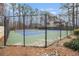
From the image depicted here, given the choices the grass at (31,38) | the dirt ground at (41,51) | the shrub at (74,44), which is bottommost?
the dirt ground at (41,51)

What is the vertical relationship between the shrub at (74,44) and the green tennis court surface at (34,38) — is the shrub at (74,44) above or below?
below

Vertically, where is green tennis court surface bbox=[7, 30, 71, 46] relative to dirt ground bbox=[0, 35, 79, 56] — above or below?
above

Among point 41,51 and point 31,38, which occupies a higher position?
point 31,38

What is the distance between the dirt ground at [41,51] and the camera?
140 inches

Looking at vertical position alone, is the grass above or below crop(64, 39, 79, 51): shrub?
above

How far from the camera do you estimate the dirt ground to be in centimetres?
356

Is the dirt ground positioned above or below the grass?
below

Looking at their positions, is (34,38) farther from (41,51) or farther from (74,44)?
(74,44)

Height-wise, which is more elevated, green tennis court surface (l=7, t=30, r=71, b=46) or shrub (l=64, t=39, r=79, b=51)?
green tennis court surface (l=7, t=30, r=71, b=46)

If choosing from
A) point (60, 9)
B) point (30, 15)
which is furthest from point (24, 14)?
point (60, 9)

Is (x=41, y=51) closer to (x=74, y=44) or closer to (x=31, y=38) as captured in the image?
(x=31, y=38)

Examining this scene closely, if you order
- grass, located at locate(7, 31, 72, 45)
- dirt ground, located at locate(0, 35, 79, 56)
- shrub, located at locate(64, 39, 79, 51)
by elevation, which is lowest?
dirt ground, located at locate(0, 35, 79, 56)

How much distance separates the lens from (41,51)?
11.7ft

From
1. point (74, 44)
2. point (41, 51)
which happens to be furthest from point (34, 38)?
point (74, 44)
